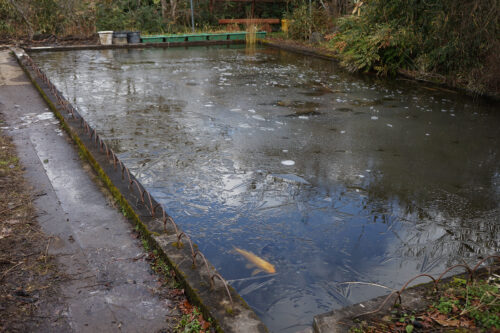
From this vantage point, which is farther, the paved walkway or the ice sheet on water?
the ice sheet on water

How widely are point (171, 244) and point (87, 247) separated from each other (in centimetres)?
A: 76

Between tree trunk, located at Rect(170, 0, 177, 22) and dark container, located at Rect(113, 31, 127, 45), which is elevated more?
tree trunk, located at Rect(170, 0, 177, 22)

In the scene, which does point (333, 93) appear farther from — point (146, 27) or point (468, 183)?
point (146, 27)

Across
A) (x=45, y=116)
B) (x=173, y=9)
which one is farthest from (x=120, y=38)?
(x=45, y=116)

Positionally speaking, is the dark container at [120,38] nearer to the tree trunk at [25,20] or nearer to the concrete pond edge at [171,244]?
the tree trunk at [25,20]

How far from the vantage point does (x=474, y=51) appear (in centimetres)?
978

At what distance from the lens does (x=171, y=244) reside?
11.5 feet

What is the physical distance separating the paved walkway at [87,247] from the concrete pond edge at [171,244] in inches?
6.0

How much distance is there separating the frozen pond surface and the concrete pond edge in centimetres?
41

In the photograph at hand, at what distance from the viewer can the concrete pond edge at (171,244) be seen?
272 centimetres

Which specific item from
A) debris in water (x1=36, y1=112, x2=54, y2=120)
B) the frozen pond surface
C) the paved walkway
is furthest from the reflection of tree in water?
debris in water (x1=36, y1=112, x2=54, y2=120)

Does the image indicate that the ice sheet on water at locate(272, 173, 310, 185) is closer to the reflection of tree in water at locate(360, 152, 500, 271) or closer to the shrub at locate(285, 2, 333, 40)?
the reflection of tree in water at locate(360, 152, 500, 271)

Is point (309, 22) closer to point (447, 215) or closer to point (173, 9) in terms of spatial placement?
point (173, 9)

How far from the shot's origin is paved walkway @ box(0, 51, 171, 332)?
2.86 m
